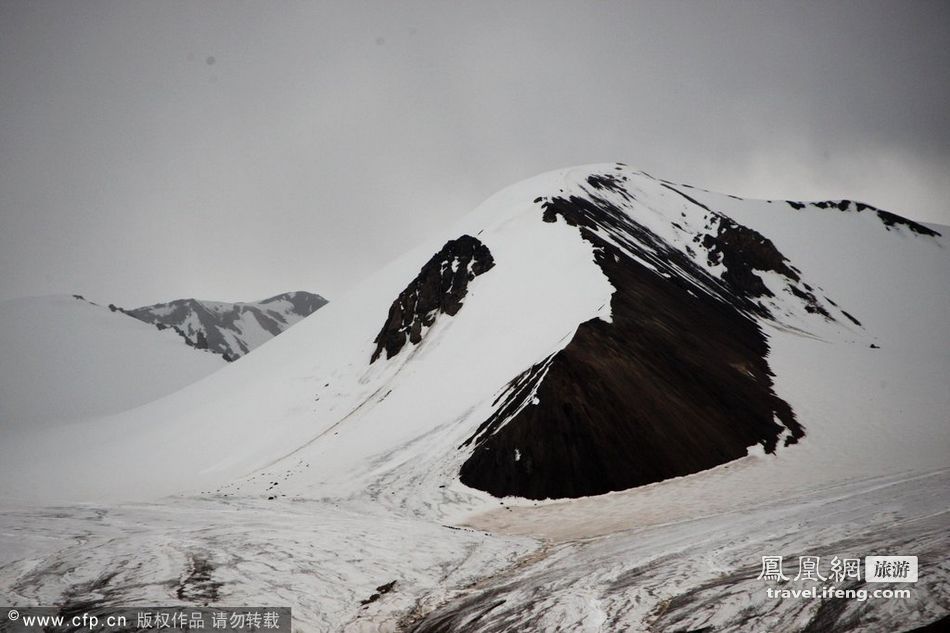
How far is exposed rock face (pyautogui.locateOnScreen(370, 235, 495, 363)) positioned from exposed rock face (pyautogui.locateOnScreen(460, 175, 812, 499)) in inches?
720

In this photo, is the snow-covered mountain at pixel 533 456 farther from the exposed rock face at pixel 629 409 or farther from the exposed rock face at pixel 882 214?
the exposed rock face at pixel 882 214

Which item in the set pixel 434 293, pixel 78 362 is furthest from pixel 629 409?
pixel 78 362

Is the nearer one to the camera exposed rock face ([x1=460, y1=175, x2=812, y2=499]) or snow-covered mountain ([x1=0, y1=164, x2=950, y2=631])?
snow-covered mountain ([x1=0, y1=164, x2=950, y2=631])

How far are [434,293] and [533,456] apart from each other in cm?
3741

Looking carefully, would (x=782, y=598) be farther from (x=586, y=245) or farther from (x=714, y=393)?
(x=586, y=245)

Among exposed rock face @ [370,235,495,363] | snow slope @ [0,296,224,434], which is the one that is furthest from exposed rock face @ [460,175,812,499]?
snow slope @ [0,296,224,434]

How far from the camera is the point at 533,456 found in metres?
28.9

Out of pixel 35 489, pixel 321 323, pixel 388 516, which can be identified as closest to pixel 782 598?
pixel 388 516

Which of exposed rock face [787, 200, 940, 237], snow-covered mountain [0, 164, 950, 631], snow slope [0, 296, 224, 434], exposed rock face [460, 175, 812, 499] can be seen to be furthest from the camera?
exposed rock face [787, 200, 940, 237]

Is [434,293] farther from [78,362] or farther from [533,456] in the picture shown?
[78,362]

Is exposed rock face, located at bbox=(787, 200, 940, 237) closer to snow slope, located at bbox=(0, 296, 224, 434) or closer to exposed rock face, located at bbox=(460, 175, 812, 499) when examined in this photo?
exposed rock face, located at bbox=(460, 175, 812, 499)

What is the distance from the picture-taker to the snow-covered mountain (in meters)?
11.6

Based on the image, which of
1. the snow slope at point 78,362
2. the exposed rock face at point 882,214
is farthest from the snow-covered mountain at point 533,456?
the exposed rock face at point 882,214

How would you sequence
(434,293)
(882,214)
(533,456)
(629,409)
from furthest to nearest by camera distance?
(882,214), (434,293), (629,409), (533,456)
